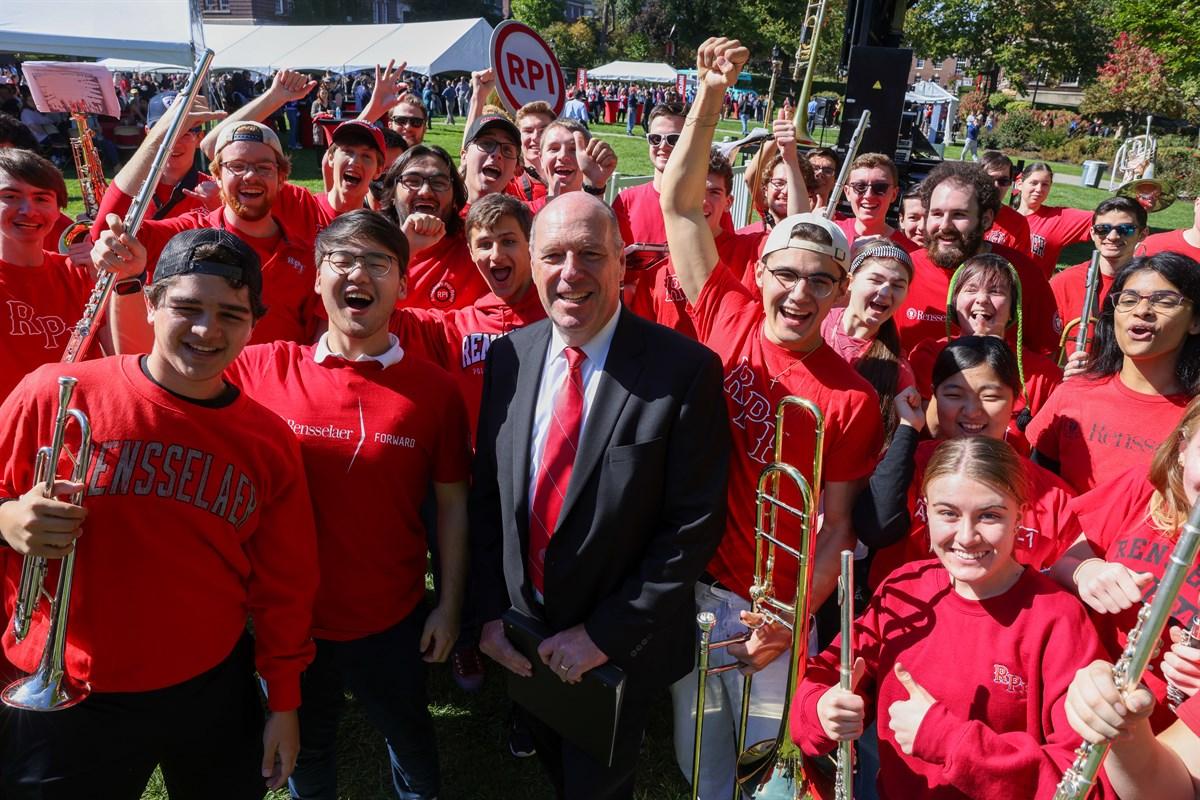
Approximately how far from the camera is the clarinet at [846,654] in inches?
86.2

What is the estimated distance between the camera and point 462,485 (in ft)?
9.75

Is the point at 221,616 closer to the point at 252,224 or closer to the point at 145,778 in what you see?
the point at 145,778

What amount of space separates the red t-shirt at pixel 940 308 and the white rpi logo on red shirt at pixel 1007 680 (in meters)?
2.61

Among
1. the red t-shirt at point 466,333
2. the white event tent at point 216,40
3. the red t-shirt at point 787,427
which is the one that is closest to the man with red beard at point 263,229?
the red t-shirt at point 466,333

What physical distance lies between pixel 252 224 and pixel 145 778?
2.82 meters

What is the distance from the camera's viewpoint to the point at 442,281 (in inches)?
165

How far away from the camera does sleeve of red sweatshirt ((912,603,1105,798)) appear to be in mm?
2105

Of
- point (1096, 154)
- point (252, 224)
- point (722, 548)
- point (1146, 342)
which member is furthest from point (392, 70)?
point (1096, 154)

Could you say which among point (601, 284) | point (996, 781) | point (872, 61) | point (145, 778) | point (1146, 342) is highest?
point (872, 61)

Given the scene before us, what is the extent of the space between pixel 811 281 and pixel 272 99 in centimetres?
401

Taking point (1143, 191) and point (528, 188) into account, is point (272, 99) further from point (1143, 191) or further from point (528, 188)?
point (1143, 191)

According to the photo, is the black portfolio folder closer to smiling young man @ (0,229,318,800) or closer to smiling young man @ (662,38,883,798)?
smiling young man @ (662,38,883,798)

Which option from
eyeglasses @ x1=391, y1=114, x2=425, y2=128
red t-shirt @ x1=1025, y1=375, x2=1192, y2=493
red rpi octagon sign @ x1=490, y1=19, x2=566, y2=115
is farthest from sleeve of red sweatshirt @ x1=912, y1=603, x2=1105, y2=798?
eyeglasses @ x1=391, y1=114, x2=425, y2=128

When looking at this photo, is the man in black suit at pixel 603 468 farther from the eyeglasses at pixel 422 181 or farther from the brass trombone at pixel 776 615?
the eyeglasses at pixel 422 181
